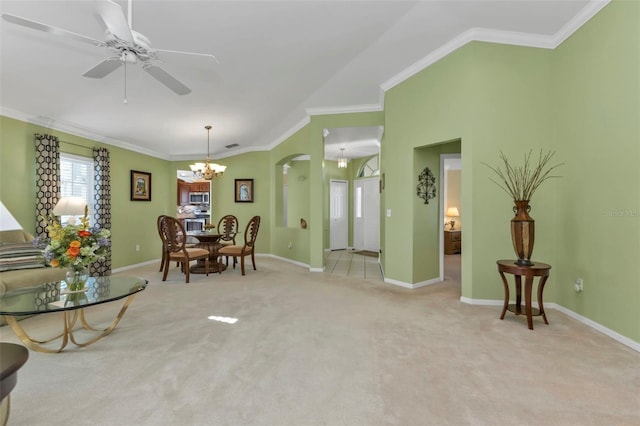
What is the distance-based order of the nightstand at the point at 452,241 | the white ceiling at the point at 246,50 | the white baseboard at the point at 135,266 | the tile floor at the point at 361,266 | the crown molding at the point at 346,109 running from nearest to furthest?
the white ceiling at the point at 246,50
the tile floor at the point at 361,266
the crown molding at the point at 346,109
the white baseboard at the point at 135,266
the nightstand at the point at 452,241

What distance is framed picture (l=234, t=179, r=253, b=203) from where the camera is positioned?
803 cm

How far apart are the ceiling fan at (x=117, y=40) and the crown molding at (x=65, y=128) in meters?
2.88

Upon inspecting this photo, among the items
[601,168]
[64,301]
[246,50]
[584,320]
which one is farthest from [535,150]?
[64,301]

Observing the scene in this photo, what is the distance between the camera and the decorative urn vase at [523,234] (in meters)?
3.06

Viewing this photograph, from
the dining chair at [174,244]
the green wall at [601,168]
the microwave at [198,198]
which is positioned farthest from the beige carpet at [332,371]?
the microwave at [198,198]

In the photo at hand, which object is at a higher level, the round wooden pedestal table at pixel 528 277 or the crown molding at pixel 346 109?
the crown molding at pixel 346 109

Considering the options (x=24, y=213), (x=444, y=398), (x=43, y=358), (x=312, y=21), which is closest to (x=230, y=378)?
(x=444, y=398)

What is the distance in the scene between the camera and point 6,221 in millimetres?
4066

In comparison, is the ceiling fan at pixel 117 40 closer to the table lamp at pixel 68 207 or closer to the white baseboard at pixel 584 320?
the table lamp at pixel 68 207

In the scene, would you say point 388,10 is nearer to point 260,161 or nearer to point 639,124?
point 639,124

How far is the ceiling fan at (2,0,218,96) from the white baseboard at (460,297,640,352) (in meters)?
3.78

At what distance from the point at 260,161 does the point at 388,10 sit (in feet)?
17.3

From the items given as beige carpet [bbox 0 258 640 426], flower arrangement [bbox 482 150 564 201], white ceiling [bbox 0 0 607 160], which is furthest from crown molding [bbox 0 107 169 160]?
flower arrangement [bbox 482 150 564 201]

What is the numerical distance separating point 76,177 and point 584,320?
753cm
